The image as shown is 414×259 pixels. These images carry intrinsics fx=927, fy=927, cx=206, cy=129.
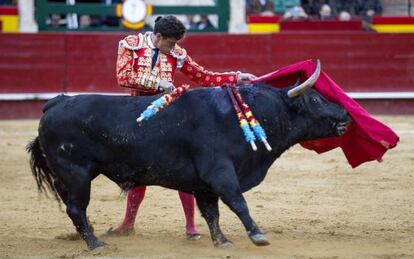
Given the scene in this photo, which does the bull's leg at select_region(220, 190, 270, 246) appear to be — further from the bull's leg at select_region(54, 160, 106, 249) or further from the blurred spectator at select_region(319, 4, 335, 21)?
the blurred spectator at select_region(319, 4, 335, 21)

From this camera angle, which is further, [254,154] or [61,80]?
[61,80]

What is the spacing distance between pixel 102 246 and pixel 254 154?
948 millimetres

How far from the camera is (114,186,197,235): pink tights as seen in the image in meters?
5.34

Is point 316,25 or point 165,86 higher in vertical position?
point 165,86

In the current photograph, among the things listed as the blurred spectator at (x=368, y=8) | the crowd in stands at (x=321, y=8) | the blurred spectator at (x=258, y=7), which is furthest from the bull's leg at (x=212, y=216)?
the blurred spectator at (x=368, y=8)

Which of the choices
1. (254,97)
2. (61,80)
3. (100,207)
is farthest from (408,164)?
(61,80)

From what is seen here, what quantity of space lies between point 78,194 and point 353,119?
63.3 inches

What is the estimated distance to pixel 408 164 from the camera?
26.3 feet

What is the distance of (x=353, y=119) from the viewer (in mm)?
5273

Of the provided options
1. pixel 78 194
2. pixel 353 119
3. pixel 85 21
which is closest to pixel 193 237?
pixel 78 194

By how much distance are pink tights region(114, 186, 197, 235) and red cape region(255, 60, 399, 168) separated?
2.65ft

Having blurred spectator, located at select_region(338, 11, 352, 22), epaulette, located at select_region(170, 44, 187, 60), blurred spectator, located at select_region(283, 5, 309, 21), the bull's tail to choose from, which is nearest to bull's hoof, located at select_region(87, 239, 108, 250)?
the bull's tail

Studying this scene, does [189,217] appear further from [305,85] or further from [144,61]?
[305,85]

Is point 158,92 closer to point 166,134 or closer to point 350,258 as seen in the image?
point 166,134
